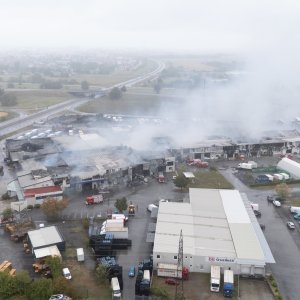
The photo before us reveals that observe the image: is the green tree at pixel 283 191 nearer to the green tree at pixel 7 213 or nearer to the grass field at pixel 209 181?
the grass field at pixel 209 181

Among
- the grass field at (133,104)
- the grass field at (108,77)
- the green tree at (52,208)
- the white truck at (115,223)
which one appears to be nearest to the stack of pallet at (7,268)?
the green tree at (52,208)

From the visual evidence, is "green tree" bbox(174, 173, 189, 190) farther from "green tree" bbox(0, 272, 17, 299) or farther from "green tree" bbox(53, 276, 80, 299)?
"green tree" bbox(0, 272, 17, 299)

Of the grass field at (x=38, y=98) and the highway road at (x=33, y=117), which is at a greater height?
the highway road at (x=33, y=117)

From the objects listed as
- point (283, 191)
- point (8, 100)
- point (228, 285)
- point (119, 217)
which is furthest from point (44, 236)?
point (8, 100)

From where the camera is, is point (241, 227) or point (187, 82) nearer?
point (241, 227)

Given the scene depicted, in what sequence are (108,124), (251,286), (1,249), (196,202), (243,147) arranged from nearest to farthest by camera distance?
(251,286)
(1,249)
(196,202)
(243,147)
(108,124)

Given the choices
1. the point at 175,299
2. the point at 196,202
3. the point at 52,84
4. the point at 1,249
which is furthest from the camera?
the point at 52,84

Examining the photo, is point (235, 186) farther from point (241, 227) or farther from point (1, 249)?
point (1, 249)

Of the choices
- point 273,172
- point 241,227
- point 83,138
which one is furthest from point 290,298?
point 83,138
